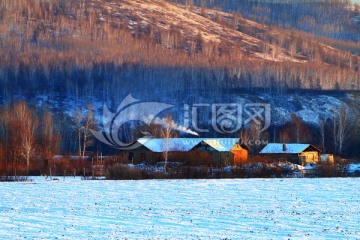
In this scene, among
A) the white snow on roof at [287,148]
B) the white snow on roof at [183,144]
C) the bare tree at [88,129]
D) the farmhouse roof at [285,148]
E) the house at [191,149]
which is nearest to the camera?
the house at [191,149]

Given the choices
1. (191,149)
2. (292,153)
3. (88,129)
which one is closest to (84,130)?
(88,129)

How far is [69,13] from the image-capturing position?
7072 inches

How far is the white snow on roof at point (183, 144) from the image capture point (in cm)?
6397

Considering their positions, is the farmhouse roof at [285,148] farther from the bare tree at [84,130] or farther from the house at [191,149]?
the bare tree at [84,130]

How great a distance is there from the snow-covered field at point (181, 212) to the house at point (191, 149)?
27.4m

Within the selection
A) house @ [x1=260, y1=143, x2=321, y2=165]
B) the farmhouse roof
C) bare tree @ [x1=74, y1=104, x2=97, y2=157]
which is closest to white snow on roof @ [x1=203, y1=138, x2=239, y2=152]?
house @ [x1=260, y1=143, x2=321, y2=165]

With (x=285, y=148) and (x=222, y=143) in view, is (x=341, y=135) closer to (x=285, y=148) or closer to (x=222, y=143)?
(x=285, y=148)

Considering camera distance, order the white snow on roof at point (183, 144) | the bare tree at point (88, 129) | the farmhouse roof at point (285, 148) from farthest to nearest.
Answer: the bare tree at point (88, 129), the farmhouse roof at point (285, 148), the white snow on roof at point (183, 144)

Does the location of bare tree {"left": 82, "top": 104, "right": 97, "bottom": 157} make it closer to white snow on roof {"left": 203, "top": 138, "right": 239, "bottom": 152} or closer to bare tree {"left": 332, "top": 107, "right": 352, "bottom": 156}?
white snow on roof {"left": 203, "top": 138, "right": 239, "bottom": 152}

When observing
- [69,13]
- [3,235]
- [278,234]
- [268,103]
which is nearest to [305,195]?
[278,234]

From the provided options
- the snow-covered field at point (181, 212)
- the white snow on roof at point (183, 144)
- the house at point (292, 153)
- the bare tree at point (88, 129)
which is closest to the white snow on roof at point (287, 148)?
the house at point (292, 153)

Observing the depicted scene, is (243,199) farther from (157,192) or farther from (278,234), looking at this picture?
(278,234)

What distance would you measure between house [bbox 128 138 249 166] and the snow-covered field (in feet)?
89.7

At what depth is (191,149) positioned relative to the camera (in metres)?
63.9
